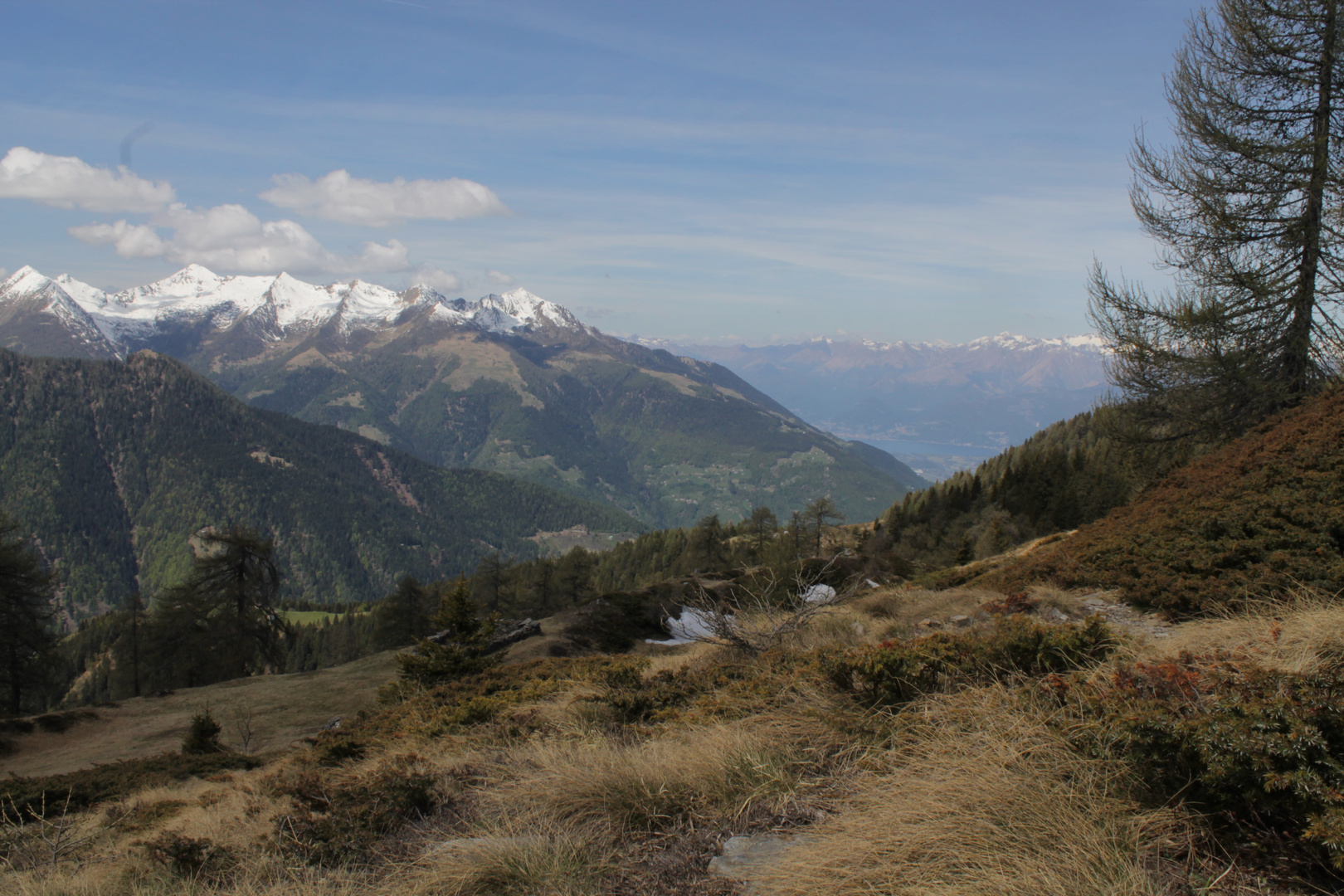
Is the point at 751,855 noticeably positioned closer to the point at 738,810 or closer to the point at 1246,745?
the point at 738,810

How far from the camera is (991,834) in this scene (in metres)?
3.55

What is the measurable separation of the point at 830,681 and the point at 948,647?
3.96 feet

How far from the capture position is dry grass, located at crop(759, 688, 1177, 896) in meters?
3.08

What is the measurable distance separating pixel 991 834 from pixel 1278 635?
3.95m

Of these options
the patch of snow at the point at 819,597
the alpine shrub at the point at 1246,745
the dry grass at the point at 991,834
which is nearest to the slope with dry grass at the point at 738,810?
the dry grass at the point at 991,834

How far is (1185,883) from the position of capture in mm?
2975

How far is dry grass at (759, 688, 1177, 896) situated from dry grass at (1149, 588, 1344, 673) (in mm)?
1757

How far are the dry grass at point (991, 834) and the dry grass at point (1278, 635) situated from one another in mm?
1757

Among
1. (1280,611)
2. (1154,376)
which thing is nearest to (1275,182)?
(1154,376)

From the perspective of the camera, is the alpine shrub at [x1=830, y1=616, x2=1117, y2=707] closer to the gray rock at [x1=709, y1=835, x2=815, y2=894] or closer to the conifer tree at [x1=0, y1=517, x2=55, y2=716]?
the gray rock at [x1=709, y1=835, x2=815, y2=894]

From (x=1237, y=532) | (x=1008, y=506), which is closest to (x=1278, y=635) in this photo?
(x=1237, y=532)

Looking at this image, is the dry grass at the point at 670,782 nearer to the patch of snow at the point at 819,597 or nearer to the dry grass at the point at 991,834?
the dry grass at the point at 991,834

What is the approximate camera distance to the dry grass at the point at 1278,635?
188 inches

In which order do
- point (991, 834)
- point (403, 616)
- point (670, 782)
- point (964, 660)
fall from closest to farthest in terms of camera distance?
point (991, 834) < point (670, 782) < point (964, 660) < point (403, 616)
